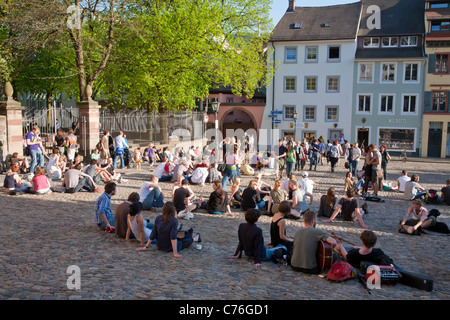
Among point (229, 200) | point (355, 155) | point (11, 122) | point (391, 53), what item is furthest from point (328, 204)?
point (391, 53)

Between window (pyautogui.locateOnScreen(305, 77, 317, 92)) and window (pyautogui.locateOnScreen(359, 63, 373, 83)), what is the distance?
4089 mm

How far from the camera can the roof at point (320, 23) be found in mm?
41625

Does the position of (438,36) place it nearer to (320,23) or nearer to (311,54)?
(320,23)

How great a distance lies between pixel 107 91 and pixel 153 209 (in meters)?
27.8

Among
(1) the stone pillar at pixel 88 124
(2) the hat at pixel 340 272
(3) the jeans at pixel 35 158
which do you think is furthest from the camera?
(1) the stone pillar at pixel 88 124

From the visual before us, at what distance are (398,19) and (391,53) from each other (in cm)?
368

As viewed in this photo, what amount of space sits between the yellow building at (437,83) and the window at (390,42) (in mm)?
2726

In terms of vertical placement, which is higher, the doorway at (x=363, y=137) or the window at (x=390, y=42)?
the window at (x=390, y=42)

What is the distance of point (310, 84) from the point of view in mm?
42344

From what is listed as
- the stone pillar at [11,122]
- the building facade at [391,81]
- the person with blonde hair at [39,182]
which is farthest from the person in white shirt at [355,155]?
the building facade at [391,81]

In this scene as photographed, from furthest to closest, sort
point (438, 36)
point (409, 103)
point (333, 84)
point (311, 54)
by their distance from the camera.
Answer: point (311, 54)
point (333, 84)
point (409, 103)
point (438, 36)

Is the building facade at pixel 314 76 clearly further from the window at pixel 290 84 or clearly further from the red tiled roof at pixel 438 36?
the red tiled roof at pixel 438 36

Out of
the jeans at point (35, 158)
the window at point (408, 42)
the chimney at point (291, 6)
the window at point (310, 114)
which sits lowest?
the jeans at point (35, 158)
